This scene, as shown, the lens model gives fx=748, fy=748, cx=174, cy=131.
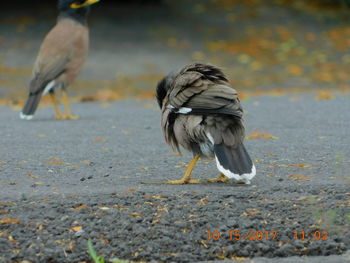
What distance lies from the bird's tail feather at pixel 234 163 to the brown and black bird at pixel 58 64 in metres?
5.81

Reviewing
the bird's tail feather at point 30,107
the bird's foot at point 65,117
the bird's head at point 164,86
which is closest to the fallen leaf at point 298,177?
the bird's head at point 164,86

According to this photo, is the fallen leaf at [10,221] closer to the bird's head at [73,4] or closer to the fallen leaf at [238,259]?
the fallen leaf at [238,259]

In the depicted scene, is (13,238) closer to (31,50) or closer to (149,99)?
(149,99)

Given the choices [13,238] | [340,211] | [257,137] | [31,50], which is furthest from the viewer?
[31,50]

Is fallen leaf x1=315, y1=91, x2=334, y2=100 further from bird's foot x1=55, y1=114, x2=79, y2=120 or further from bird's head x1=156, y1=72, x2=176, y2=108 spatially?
bird's head x1=156, y1=72, x2=176, y2=108

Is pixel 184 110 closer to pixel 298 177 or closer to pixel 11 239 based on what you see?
pixel 298 177

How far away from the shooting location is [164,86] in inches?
258

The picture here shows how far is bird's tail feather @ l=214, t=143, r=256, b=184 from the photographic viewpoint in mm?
5559

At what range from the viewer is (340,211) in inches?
204

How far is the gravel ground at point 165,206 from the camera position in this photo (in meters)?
4.79

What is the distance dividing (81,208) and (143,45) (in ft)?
47.8

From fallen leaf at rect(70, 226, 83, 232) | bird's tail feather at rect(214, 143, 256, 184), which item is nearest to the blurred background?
bird's tail feather at rect(214, 143, 256, 184)

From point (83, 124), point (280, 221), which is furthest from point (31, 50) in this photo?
point (280, 221)

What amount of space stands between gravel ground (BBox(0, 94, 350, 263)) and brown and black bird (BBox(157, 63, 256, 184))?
0.66ft
